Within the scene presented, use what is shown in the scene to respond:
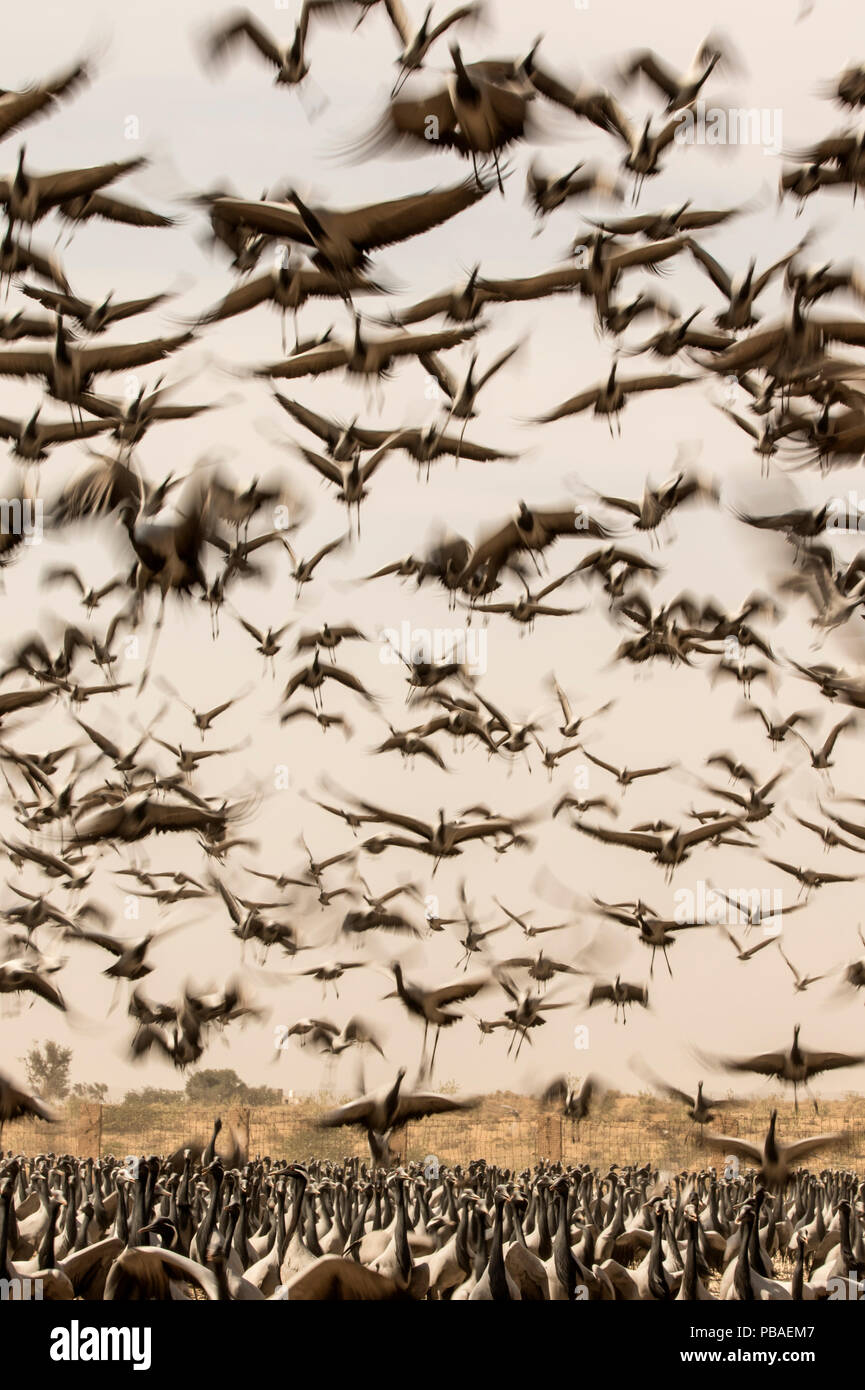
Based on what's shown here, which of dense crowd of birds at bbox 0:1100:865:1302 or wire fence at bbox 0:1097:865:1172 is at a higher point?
dense crowd of birds at bbox 0:1100:865:1302

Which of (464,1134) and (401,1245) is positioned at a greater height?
(401,1245)

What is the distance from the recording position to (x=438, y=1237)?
58.9ft

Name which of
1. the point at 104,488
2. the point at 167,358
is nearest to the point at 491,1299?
the point at 104,488

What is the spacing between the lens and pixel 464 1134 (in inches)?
1841

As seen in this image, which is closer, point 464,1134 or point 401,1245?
point 401,1245

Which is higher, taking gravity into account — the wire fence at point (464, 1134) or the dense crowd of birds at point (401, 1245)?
the dense crowd of birds at point (401, 1245)

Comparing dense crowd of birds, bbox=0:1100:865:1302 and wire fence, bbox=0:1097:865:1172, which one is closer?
dense crowd of birds, bbox=0:1100:865:1302

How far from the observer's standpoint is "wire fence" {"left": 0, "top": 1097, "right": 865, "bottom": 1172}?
4019 cm

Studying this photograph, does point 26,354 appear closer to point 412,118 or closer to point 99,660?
point 412,118

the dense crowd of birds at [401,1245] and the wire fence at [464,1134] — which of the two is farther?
the wire fence at [464,1134]

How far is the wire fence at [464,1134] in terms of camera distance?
40.2 meters
